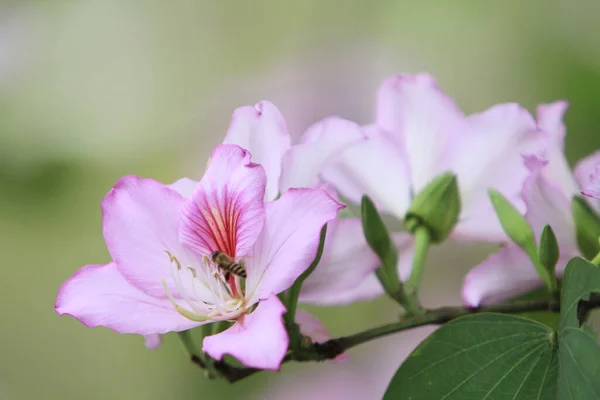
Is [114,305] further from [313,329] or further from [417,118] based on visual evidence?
[417,118]

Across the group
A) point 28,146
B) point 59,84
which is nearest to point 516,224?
point 28,146

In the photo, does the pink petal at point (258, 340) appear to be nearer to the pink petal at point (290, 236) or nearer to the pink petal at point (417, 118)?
the pink petal at point (290, 236)

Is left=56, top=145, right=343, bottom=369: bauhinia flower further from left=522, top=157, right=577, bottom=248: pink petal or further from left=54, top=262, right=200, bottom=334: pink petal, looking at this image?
left=522, top=157, right=577, bottom=248: pink petal

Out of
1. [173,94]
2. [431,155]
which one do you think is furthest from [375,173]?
[173,94]

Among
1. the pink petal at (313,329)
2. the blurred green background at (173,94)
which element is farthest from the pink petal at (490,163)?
the blurred green background at (173,94)

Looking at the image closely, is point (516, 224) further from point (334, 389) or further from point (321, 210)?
point (334, 389)
